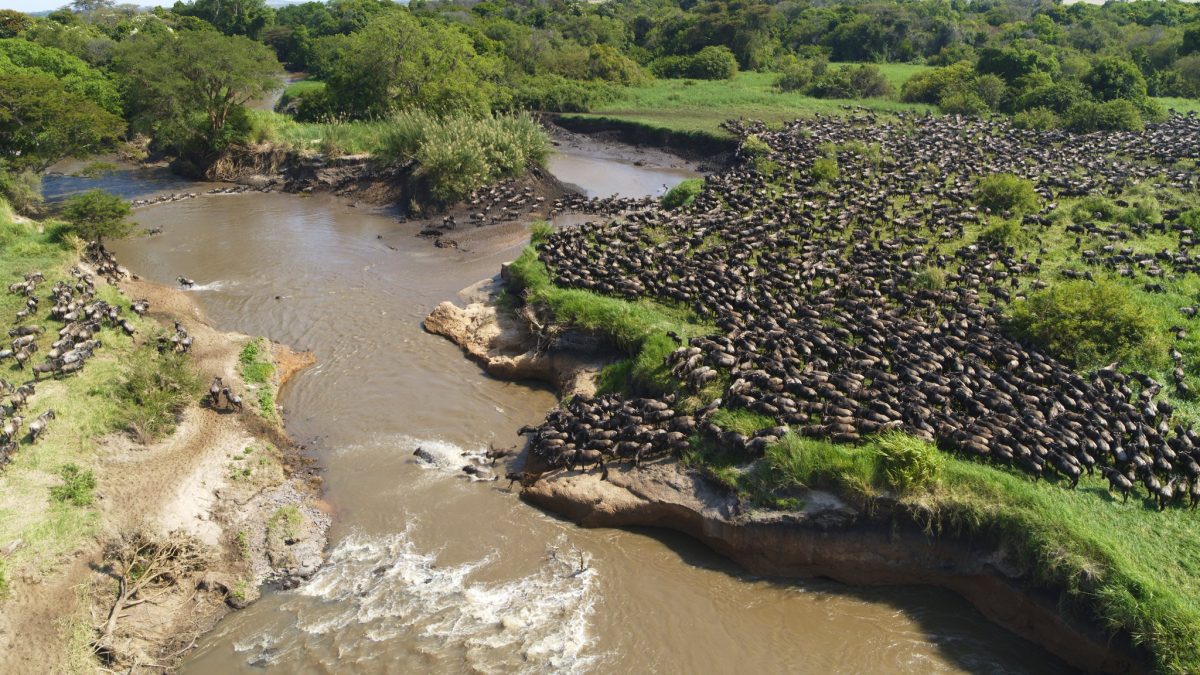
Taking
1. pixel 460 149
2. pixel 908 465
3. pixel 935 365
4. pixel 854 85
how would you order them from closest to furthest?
1. pixel 908 465
2. pixel 935 365
3. pixel 460 149
4. pixel 854 85

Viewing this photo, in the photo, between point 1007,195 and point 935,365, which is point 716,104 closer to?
point 1007,195

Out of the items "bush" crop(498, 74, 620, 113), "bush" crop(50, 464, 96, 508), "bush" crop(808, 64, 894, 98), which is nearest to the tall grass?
"bush" crop(498, 74, 620, 113)

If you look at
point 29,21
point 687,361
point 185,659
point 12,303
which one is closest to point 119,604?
point 185,659

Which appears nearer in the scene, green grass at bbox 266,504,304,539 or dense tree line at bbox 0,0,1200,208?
green grass at bbox 266,504,304,539

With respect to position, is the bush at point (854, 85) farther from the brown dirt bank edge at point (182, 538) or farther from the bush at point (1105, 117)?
the brown dirt bank edge at point (182, 538)

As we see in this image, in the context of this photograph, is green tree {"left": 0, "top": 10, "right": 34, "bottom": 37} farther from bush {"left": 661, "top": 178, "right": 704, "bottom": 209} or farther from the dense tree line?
bush {"left": 661, "top": 178, "right": 704, "bottom": 209}

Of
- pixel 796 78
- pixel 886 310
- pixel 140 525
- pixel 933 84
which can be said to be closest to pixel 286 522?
pixel 140 525
